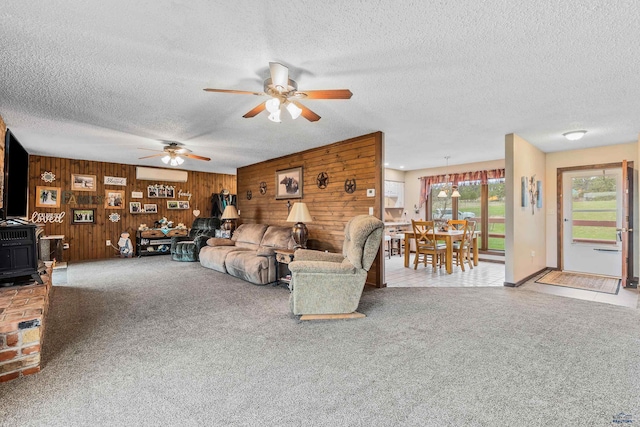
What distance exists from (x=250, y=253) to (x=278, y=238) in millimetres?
530

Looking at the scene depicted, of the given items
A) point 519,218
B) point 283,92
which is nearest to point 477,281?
point 519,218

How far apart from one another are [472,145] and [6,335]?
20.7 ft

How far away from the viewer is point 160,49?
2230mm

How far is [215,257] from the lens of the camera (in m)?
5.49

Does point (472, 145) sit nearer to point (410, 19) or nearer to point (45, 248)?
point (410, 19)

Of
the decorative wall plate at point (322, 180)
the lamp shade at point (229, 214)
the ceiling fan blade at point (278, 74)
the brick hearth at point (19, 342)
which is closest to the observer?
the brick hearth at point (19, 342)

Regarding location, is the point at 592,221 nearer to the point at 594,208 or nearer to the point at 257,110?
the point at 594,208

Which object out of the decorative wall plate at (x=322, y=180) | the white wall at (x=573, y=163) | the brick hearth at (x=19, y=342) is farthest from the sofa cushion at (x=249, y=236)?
the white wall at (x=573, y=163)

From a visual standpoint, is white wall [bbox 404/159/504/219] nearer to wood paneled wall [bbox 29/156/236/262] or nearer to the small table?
the small table

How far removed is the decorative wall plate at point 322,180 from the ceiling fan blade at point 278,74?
291 centimetres

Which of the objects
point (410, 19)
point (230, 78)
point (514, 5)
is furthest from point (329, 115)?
Result: point (514, 5)

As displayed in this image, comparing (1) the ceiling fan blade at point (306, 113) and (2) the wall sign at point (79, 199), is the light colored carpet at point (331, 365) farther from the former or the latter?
(2) the wall sign at point (79, 199)

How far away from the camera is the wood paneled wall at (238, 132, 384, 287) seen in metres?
4.52

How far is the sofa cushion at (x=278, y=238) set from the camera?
16.5 ft
